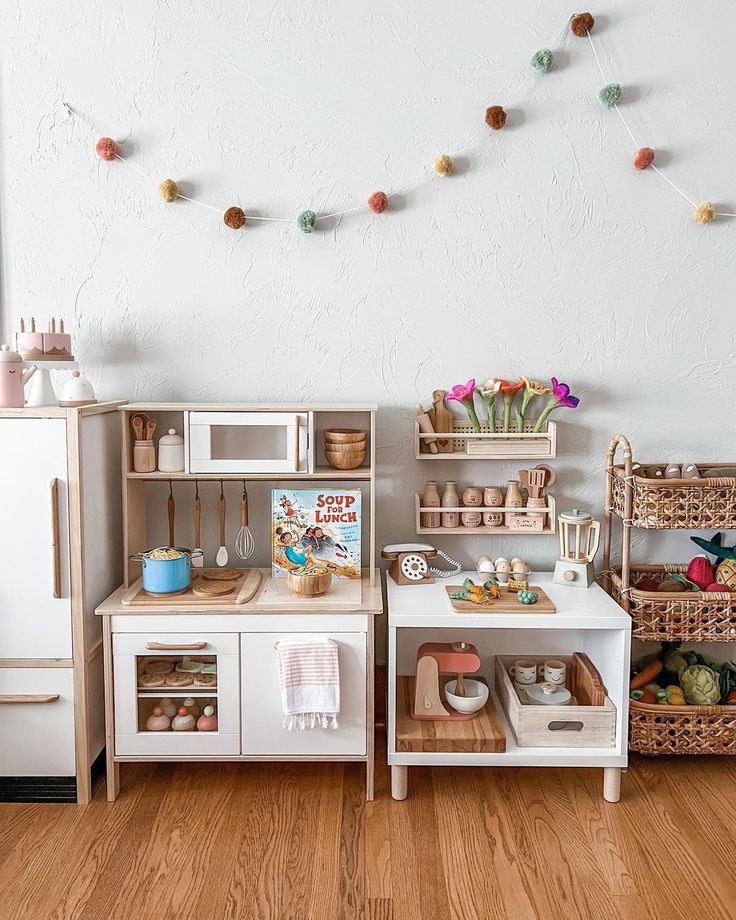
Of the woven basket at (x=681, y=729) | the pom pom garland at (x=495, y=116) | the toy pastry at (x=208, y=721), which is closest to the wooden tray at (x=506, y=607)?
the woven basket at (x=681, y=729)

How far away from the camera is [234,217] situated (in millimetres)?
2672

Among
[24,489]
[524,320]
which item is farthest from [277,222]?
[24,489]

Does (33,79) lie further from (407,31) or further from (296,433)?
(296,433)

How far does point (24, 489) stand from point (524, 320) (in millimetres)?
1645

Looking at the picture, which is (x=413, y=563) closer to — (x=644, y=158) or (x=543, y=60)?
(x=644, y=158)

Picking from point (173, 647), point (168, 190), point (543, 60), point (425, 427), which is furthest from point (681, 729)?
point (168, 190)

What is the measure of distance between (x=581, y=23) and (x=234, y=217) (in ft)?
4.12

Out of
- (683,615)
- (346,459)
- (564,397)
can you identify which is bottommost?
(683,615)

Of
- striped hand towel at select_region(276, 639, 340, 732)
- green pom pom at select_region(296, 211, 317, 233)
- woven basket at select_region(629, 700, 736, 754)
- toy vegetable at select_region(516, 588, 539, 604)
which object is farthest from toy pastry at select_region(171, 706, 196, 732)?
green pom pom at select_region(296, 211, 317, 233)

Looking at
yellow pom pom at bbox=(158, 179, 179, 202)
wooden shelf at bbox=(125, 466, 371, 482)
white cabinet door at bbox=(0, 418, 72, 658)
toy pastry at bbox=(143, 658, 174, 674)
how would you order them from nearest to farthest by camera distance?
white cabinet door at bbox=(0, 418, 72, 658)
toy pastry at bbox=(143, 658, 174, 674)
wooden shelf at bbox=(125, 466, 371, 482)
yellow pom pom at bbox=(158, 179, 179, 202)

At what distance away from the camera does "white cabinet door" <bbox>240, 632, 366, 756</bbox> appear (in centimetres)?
238

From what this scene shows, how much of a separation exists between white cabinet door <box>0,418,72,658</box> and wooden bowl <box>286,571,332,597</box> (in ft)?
2.12

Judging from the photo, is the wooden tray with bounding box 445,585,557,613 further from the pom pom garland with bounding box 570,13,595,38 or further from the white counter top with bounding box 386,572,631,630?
the pom pom garland with bounding box 570,13,595,38

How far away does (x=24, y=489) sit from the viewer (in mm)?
2340
